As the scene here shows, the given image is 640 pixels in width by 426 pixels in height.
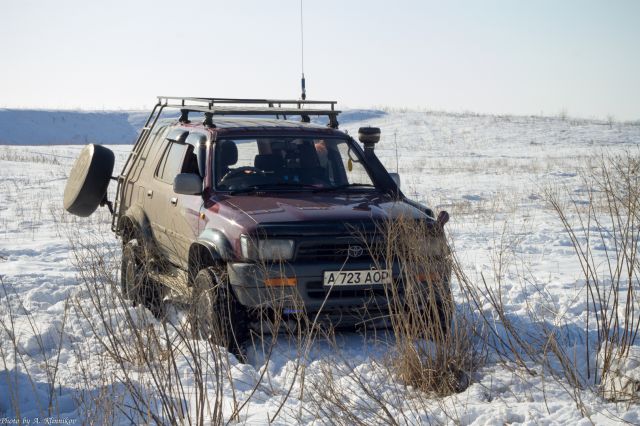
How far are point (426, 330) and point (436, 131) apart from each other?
44.0m

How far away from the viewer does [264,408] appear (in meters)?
4.30

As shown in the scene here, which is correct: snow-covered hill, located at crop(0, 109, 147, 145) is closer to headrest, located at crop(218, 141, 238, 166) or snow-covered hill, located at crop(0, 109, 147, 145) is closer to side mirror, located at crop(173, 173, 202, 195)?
headrest, located at crop(218, 141, 238, 166)

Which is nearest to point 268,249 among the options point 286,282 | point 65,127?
point 286,282

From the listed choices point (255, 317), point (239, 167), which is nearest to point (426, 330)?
point (255, 317)

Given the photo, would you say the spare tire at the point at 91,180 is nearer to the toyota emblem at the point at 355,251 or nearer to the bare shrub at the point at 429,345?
the toyota emblem at the point at 355,251

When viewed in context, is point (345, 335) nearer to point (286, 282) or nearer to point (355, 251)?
point (355, 251)

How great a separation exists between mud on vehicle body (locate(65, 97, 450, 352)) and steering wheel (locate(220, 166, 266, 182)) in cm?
1

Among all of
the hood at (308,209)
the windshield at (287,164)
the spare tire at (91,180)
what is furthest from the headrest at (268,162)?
the spare tire at (91,180)

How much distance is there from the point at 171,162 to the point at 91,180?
3.93ft

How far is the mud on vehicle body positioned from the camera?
5.48m

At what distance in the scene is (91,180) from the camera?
26.2 feet

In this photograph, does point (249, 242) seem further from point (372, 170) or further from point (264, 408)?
point (372, 170)

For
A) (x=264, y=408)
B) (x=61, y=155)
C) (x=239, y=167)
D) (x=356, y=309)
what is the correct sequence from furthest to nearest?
(x=61, y=155), (x=239, y=167), (x=356, y=309), (x=264, y=408)

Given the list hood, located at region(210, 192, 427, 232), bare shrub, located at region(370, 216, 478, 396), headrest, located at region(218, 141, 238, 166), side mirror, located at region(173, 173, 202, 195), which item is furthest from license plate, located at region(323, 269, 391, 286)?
headrest, located at region(218, 141, 238, 166)
